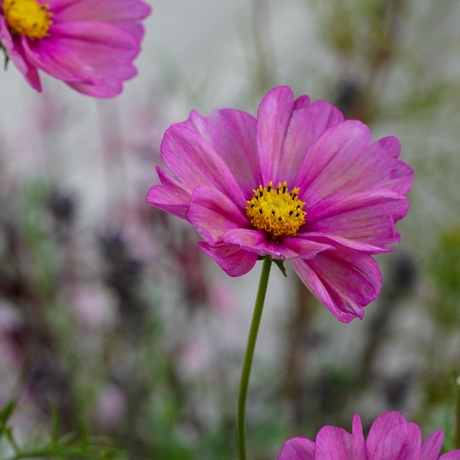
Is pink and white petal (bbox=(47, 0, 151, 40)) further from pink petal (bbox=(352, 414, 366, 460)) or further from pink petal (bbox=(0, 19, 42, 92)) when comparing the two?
pink petal (bbox=(352, 414, 366, 460))

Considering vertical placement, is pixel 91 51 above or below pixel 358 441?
above

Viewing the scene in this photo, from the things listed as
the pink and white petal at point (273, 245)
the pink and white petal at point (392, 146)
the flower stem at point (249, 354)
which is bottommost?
the flower stem at point (249, 354)

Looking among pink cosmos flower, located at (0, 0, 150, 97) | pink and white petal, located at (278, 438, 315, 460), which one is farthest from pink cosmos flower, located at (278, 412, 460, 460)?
pink cosmos flower, located at (0, 0, 150, 97)

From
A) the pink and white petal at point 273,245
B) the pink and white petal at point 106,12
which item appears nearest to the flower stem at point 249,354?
the pink and white petal at point 273,245

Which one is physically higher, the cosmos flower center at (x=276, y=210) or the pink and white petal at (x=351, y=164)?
the pink and white petal at (x=351, y=164)

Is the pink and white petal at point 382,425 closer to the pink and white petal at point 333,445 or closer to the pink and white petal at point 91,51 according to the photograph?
the pink and white petal at point 333,445

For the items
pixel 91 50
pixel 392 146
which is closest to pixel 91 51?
pixel 91 50

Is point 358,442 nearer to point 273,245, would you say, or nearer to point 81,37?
point 273,245
